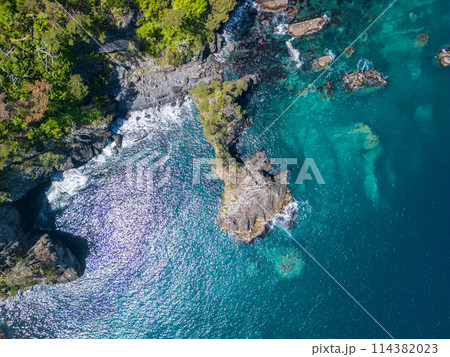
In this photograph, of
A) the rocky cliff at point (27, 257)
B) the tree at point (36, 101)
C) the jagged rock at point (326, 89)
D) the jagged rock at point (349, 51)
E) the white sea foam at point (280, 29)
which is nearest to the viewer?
the tree at point (36, 101)

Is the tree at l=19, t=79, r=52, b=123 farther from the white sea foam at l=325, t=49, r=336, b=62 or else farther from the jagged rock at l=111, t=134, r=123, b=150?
the white sea foam at l=325, t=49, r=336, b=62

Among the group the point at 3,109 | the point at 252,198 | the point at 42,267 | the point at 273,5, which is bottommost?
the point at 252,198

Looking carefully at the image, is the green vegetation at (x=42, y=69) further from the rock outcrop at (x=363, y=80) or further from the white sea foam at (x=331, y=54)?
the rock outcrop at (x=363, y=80)

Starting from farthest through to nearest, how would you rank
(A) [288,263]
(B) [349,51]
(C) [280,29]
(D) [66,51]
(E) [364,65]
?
1. (C) [280,29]
2. (B) [349,51]
3. (E) [364,65]
4. (A) [288,263]
5. (D) [66,51]

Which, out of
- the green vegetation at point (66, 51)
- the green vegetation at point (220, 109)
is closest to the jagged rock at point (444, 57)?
the green vegetation at point (220, 109)

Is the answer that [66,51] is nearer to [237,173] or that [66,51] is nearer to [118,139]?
[118,139]

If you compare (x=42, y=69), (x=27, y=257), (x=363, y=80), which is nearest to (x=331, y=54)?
(x=363, y=80)
